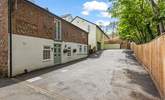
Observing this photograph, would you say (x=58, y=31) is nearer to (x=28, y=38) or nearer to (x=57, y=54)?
(x=57, y=54)

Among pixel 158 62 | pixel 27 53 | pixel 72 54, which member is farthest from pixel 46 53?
pixel 158 62

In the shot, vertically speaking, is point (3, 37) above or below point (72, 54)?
above

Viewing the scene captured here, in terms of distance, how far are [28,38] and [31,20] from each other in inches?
56.7

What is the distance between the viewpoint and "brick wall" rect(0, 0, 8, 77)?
11.0m

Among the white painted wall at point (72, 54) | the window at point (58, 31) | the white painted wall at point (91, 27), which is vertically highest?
the white painted wall at point (91, 27)

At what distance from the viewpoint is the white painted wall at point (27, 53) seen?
11.5 meters

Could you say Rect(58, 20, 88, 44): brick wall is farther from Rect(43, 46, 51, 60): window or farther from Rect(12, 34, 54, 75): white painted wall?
Rect(12, 34, 54, 75): white painted wall

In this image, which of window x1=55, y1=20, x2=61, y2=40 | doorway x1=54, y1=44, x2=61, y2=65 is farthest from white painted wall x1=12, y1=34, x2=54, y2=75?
window x1=55, y1=20, x2=61, y2=40

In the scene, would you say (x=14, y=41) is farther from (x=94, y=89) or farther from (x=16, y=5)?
(x=94, y=89)

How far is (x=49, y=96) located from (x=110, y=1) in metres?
15.0

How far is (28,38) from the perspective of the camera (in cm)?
1291

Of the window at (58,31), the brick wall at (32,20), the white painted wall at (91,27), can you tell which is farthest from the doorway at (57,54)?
the white painted wall at (91,27)

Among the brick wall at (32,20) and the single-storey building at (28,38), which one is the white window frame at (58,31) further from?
the brick wall at (32,20)

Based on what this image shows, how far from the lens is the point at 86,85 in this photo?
29.6ft
